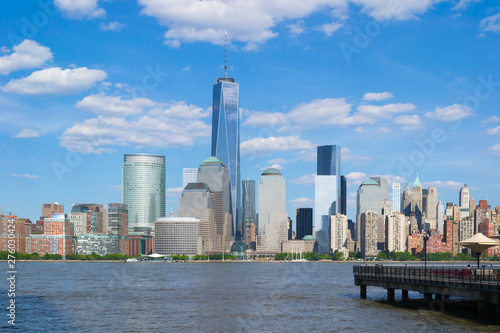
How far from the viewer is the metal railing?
56.1 m

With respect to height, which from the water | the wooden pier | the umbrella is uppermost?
the umbrella

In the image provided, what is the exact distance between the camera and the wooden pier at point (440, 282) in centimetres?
5491

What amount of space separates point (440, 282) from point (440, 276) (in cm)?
272

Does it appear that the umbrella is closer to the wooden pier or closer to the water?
the wooden pier

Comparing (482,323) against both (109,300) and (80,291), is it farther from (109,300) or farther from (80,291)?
(80,291)

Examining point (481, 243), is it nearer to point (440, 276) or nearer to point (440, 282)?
point (440, 276)

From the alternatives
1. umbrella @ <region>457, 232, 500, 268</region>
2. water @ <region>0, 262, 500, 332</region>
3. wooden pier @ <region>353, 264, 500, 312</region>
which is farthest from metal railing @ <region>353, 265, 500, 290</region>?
water @ <region>0, 262, 500, 332</region>

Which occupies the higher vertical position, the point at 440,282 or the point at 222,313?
the point at 440,282

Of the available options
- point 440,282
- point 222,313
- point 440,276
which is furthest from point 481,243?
point 222,313

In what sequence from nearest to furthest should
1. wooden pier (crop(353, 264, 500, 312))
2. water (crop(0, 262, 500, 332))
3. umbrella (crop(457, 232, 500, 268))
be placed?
wooden pier (crop(353, 264, 500, 312))
water (crop(0, 262, 500, 332))
umbrella (crop(457, 232, 500, 268))

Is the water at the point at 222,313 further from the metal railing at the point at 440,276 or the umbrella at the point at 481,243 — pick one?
the umbrella at the point at 481,243

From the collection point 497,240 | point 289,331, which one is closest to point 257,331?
point 289,331

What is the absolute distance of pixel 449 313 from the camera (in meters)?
62.8

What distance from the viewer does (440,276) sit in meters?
63.5
